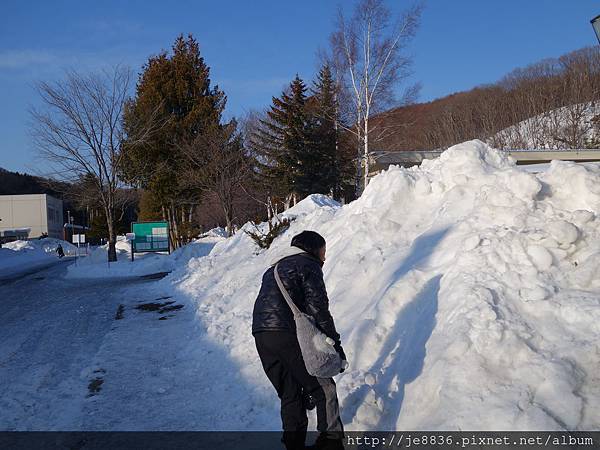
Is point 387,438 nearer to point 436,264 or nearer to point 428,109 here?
point 436,264

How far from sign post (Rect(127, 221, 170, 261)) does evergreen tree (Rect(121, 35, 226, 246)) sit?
713 cm

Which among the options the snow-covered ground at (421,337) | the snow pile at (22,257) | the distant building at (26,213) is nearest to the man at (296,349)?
the snow-covered ground at (421,337)

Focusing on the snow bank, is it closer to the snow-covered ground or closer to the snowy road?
the snowy road

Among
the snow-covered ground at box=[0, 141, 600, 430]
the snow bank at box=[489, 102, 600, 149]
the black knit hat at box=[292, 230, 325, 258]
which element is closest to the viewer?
the black knit hat at box=[292, 230, 325, 258]

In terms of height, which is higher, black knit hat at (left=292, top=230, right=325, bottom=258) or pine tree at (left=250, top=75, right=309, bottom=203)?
pine tree at (left=250, top=75, right=309, bottom=203)

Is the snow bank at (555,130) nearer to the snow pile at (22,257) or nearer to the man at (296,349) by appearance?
the snow pile at (22,257)

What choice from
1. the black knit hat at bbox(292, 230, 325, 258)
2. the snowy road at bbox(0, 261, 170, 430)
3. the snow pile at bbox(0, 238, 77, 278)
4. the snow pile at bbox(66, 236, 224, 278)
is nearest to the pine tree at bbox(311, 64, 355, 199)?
the snow pile at bbox(66, 236, 224, 278)

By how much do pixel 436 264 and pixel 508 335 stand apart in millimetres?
1688

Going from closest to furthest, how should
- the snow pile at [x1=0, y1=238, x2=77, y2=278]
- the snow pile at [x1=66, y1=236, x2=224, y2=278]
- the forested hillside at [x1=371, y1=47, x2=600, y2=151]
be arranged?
the snow pile at [x1=66, y1=236, x2=224, y2=278], the snow pile at [x1=0, y1=238, x2=77, y2=278], the forested hillside at [x1=371, y1=47, x2=600, y2=151]

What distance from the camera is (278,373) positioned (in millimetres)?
3541

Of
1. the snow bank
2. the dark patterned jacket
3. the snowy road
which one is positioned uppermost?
the snow bank

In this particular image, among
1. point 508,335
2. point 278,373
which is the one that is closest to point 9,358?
point 278,373

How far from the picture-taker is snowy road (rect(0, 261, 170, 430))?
16.6ft

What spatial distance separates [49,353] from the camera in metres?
7.40
